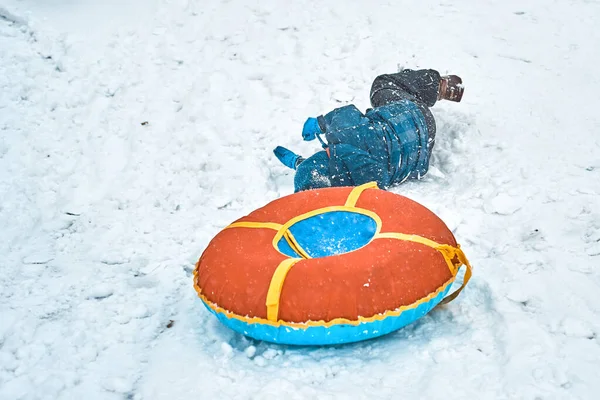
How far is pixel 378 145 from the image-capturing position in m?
3.82

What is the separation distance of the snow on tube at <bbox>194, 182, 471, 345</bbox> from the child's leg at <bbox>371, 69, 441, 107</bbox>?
149 centimetres

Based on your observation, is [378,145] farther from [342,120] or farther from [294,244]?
[294,244]

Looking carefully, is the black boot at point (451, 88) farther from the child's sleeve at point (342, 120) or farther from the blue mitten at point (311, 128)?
the blue mitten at point (311, 128)

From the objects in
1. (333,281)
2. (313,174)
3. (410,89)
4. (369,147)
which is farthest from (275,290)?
(410,89)

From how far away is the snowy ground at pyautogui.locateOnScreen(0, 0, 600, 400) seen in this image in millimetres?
2467

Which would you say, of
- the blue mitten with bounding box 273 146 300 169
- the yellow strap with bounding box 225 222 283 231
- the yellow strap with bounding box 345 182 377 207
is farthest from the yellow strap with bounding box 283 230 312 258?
the blue mitten with bounding box 273 146 300 169

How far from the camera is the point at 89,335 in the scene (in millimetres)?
2789

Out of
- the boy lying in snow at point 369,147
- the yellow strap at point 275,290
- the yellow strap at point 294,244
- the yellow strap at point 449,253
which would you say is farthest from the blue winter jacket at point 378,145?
the yellow strap at point 275,290

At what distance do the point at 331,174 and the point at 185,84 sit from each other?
1.90 meters

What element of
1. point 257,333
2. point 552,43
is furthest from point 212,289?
point 552,43

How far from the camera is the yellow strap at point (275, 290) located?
96.9 inches

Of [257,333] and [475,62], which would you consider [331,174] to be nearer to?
[257,333]

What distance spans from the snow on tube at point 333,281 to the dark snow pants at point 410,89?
1488mm

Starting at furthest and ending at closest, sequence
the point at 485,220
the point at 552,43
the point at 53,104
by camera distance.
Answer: the point at 552,43 → the point at 53,104 → the point at 485,220
